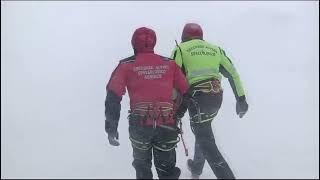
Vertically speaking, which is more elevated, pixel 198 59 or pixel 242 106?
pixel 198 59

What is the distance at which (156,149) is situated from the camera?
7.34m

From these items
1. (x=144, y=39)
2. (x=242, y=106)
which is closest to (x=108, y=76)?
(x=242, y=106)

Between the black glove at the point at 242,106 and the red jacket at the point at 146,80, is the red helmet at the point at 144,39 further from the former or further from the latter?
the black glove at the point at 242,106

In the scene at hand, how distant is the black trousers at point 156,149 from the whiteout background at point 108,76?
2120 millimetres

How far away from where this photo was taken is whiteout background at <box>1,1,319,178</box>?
11.8m

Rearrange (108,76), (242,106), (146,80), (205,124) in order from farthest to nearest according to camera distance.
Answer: (108,76), (242,106), (205,124), (146,80)

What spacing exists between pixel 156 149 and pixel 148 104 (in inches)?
16.7

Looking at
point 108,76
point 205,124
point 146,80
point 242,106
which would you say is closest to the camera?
point 146,80

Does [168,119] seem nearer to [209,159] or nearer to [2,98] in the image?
[209,159]

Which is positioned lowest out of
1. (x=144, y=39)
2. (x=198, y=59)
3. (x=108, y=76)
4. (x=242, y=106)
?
(x=108, y=76)

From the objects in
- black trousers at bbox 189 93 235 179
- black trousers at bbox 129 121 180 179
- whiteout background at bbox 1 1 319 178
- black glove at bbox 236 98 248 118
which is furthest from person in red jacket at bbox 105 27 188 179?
whiteout background at bbox 1 1 319 178

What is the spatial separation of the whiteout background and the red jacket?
2277 millimetres

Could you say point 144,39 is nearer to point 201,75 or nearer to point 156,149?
point 156,149

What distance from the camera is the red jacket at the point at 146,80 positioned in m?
7.23
